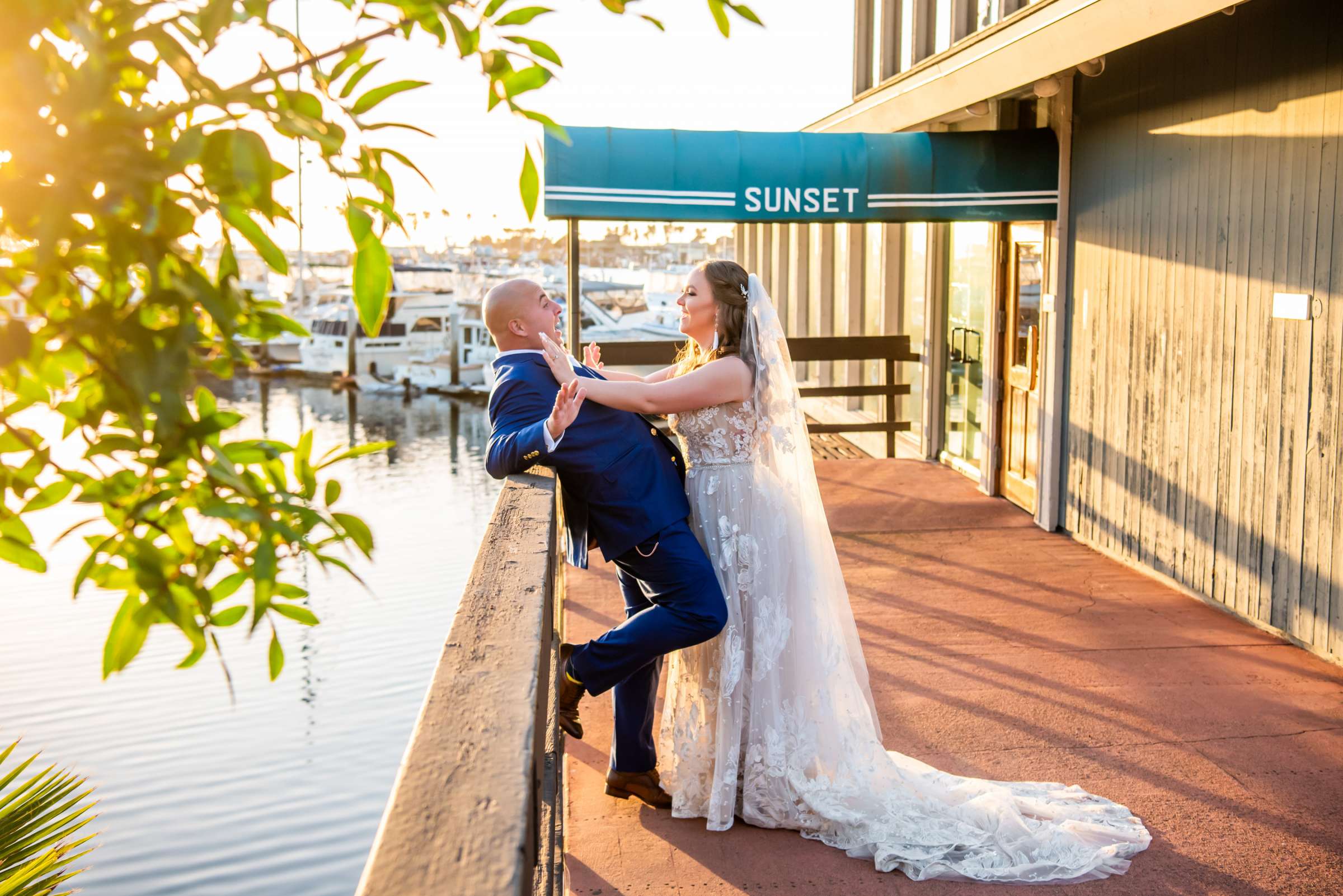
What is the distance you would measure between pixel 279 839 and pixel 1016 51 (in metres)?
7.26

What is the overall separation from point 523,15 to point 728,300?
2.71 meters

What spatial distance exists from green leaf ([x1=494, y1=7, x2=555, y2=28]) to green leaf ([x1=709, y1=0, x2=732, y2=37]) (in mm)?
151

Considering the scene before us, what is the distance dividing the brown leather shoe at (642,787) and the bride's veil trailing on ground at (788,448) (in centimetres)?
69

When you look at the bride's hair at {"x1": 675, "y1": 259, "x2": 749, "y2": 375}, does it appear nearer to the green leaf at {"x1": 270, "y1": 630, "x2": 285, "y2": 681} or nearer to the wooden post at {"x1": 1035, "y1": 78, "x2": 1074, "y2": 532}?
the green leaf at {"x1": 270, "y1": 630, "x2": 285, "y2": 681}

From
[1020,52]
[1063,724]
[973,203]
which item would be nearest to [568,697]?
[1063,724]

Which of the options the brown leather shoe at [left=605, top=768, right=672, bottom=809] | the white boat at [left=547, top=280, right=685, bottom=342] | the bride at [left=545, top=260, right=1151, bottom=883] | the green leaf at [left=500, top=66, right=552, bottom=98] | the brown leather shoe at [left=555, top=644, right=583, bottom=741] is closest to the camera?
the green leaf at [left=500, top=66, right=552, bottom=98]

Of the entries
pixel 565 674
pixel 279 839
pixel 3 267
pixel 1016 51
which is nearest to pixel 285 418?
pixel 279 839

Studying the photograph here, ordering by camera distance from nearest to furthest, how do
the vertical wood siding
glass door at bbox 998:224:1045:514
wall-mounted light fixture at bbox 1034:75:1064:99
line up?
the vertical wood siding
wall-mounted light fixture at bbox 1034:75:1064:99
glass door at bbox 998:224:1045:514

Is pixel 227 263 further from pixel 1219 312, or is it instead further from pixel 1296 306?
pixel 1219 312

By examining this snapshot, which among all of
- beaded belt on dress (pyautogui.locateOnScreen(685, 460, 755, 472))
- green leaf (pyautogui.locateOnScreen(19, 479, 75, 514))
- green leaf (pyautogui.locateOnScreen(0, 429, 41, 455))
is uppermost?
green leaf (pyautogui.locateOnScreen(0, 429, 41, 455))

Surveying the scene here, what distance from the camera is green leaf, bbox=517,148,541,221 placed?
105 cm

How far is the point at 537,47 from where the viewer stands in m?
1.04

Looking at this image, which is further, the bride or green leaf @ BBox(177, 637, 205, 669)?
the bride

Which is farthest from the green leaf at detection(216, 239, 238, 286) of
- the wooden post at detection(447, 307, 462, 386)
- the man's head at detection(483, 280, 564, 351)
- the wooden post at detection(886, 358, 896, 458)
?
the wooden post at detection(447, 307, 462, 386)
